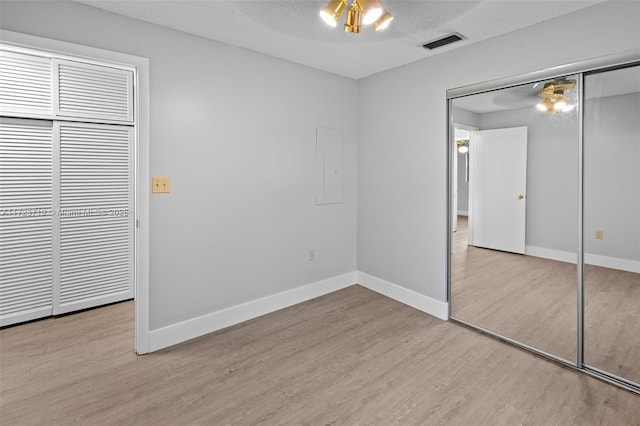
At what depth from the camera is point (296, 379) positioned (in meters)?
2.30

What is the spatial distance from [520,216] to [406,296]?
1.37 metres

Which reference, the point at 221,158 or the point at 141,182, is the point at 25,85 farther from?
the point at 221,158

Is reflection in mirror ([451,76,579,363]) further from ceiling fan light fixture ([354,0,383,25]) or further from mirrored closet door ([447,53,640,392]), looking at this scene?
ceiling fan light fixture ([354,0,383,25])

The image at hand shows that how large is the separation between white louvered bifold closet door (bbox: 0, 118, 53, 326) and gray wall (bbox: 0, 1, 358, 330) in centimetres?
132

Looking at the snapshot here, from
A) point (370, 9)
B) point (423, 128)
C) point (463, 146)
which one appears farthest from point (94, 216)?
point (463, 146)

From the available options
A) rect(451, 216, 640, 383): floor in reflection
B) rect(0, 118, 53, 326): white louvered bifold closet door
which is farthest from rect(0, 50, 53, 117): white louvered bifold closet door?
rect(451, 216, 640, 383): floor in reflection

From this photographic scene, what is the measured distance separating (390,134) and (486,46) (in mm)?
1186

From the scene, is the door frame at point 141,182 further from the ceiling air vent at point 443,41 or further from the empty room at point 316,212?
the ceiling air vent at point 443,41

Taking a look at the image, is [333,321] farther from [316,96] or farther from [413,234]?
[316,96]

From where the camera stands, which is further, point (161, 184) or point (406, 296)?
point (406, 296)

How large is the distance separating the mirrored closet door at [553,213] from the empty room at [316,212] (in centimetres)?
2

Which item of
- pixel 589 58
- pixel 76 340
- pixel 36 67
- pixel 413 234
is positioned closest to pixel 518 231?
pixel 413 234

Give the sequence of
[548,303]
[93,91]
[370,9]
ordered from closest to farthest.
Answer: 1. [370,9]
2. [548,303]
3. [93,91]

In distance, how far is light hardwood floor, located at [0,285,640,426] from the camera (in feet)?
6.41
